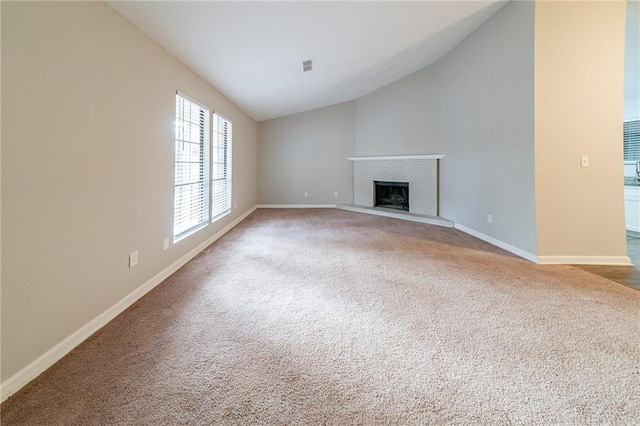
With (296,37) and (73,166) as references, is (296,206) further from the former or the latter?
(73,166)

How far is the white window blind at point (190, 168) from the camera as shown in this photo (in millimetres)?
3223

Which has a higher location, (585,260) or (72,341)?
(585,260)

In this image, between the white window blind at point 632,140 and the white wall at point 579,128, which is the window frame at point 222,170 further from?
the white window blind at point 632,140

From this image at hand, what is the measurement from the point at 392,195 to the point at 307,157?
8.25ft

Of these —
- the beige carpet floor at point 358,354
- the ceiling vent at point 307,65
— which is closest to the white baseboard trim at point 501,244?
the beige carpet floor at point 358,354

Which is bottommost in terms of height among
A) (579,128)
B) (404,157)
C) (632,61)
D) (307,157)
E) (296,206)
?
(296,206)

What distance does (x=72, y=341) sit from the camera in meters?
1.67

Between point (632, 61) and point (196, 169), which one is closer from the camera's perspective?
point (196, 169)

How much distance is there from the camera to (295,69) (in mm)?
4090

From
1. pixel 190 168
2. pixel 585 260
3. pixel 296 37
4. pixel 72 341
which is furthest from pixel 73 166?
pixel 585 260

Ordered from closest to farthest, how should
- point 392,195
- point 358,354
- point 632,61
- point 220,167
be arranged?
point 358,354, point 632,61, point 220,167, point 392,195

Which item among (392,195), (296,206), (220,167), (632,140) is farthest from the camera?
(296,206)

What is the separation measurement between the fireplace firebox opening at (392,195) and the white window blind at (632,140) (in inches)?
161

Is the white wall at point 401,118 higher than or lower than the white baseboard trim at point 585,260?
higher
